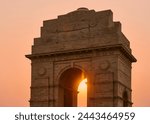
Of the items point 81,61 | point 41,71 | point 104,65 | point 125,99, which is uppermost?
point 81,61

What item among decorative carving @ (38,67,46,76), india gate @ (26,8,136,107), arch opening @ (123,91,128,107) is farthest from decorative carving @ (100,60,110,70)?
decorative carving @ (38,67,46,76)

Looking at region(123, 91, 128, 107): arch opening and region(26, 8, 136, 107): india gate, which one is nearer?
region(26, 8, 136, 107): india gate

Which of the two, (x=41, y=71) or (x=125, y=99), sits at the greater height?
(x=41, y=71)

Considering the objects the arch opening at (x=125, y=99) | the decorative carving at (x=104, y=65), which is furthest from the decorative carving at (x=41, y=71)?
the arch opening at (x=125, y=99)

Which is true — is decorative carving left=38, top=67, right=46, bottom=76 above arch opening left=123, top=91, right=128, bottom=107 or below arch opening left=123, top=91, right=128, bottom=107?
above

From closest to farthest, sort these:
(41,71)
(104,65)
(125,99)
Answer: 1. (104,65)
2. (41,71)
3. (125,99)

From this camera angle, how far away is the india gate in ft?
96.4

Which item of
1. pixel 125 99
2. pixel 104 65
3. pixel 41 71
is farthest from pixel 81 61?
pixel 125 99

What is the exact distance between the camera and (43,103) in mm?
31547

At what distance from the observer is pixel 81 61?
30625mm

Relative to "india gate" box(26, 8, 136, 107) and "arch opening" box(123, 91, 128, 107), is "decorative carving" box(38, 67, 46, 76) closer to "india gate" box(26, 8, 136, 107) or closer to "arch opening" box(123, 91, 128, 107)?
"india gate" box(26, 8, 136, 107)

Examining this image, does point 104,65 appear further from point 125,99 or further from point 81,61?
point 125,99

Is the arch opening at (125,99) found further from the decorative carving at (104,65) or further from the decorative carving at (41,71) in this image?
the decorative carving at (41,71)

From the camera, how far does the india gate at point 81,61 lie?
96.4ft
